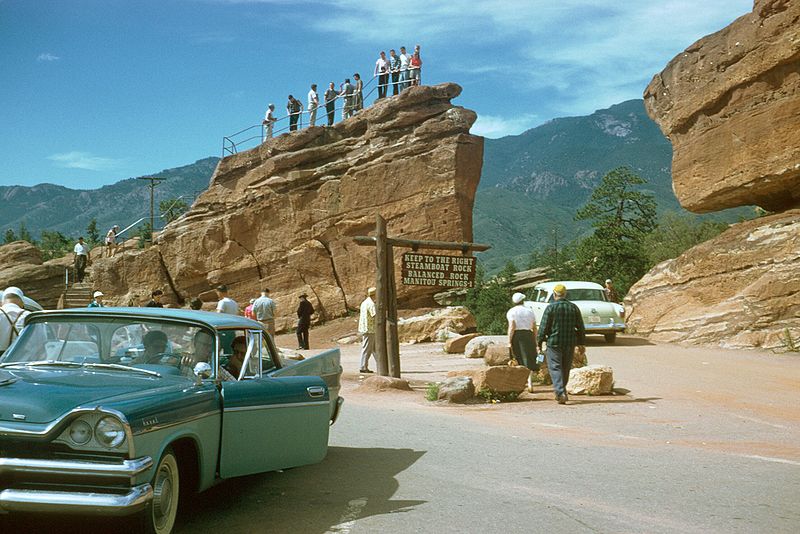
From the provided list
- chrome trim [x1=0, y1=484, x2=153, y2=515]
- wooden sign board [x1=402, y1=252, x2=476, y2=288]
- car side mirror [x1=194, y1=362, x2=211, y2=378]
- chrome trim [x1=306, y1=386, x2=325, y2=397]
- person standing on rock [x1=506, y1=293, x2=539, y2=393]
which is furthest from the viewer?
wooden sign board [x1=402, y1=252, x2=476, y2=288]

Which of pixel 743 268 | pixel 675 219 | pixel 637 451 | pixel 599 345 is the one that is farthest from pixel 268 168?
pixel 675 219

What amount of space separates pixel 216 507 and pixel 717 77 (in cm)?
2375

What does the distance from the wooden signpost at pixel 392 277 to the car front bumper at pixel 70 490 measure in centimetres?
1139

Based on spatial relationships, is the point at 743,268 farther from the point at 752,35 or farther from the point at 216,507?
the point at 216,507

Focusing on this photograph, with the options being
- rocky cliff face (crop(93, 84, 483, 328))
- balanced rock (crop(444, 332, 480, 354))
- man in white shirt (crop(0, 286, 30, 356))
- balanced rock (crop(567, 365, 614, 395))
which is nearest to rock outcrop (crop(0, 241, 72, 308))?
rocky cliff face (crop(93, 84, 483, 328))

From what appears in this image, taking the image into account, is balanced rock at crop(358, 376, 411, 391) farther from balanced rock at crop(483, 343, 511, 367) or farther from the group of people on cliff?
the group of people on cliff

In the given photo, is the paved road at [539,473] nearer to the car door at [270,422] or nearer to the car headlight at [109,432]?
the car door at [270,422]

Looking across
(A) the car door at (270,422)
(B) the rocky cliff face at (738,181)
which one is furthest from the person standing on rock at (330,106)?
(A) the car door at (270,422)

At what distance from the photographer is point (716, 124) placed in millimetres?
25578

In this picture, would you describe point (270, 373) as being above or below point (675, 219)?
below

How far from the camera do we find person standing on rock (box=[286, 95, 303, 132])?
4069 centimetres

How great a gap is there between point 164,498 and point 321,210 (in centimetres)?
3345

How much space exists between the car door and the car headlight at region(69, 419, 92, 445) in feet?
4.28

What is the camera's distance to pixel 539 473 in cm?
812
